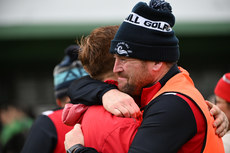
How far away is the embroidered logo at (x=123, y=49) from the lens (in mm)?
1895

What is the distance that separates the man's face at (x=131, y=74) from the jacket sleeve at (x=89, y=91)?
0.13m

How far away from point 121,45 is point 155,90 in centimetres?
33

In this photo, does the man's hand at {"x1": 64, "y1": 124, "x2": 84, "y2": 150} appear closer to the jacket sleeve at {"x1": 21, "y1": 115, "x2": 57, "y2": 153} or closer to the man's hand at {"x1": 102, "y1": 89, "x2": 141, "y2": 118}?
the man's hand at {"x1": 102, "y1": 89, "x2": 141, "y2": 118}

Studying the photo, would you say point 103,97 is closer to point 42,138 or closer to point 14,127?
point 42,138

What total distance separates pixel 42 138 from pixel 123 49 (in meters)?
1.10

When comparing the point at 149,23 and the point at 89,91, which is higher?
the point at 149,23

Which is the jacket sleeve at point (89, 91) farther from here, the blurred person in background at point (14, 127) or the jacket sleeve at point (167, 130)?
the blurred person in background at point (14, 127)

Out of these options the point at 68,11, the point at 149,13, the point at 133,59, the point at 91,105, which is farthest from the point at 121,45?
the point at 68,11

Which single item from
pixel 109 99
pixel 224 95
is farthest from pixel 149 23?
pixel 224 95

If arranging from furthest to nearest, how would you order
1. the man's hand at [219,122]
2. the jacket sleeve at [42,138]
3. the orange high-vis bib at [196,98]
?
the jacket sleeve at [42,138], the man's hand at [219,122], the orange high-vis bib at [196,98]

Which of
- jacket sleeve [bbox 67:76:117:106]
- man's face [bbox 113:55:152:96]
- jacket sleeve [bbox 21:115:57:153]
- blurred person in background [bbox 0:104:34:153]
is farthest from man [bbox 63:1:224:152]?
blurred person in background [bbox 0:104:34:153]

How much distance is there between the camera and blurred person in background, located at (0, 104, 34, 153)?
4.57m

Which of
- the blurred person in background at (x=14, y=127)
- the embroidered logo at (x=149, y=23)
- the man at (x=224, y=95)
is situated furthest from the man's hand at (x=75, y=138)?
the blurred person in background at (x=14, y=127)

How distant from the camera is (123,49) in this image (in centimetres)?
190
